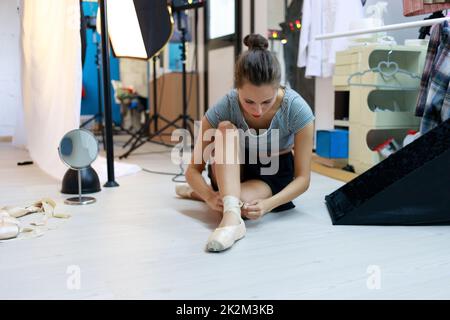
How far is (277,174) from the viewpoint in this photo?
5.48 ft

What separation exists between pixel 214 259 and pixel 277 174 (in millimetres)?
559

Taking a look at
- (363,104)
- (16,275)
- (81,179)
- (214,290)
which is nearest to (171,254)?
(214,290)

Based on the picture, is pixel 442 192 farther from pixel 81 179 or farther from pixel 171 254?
pixel 81 179

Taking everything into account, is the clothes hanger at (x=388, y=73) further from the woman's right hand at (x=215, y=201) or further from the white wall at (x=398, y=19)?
the woman's right hand at (x=215, y=201)

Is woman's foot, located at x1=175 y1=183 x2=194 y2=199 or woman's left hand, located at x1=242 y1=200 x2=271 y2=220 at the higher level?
woman's left hand, located at x1=242 y1=200 x2=271 y2=220

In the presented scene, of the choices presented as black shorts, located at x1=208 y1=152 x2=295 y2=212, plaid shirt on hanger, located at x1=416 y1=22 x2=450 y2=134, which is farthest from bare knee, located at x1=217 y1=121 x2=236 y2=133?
plaid shirt on hanger, located at x1=416 y1=22 x2=450 y2=134

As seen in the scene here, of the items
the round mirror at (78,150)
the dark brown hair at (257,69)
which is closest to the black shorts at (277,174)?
the dark brown hair at (257,69)

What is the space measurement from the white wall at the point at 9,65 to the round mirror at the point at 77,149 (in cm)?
279

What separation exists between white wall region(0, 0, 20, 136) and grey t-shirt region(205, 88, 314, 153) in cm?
332

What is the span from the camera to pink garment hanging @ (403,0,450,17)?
6.71 ft

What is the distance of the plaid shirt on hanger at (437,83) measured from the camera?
74.9 inches

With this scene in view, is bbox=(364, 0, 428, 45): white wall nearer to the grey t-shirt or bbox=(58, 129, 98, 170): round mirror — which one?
the grey t-shirt

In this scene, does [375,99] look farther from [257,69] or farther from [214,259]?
[214,259]
